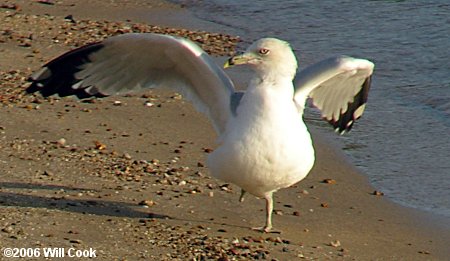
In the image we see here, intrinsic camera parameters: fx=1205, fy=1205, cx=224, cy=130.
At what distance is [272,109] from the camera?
645cm

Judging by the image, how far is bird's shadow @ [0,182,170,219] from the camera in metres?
6.54

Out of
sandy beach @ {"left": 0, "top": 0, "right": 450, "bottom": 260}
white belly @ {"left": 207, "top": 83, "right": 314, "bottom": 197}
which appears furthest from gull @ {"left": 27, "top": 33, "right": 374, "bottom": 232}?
sandy beach @ {"left": 0, "top": 0, "right": 450, "bottom": 260}

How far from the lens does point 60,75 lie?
7.07 m

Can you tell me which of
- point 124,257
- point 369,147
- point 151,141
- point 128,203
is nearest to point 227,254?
point 124,257

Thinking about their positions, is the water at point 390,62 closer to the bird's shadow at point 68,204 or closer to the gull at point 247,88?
the gull at point 247,88

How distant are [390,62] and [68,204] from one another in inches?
215

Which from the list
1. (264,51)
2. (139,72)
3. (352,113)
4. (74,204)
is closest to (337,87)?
(352,113)

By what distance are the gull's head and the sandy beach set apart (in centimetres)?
89

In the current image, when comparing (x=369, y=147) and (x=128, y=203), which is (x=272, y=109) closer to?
(x=128, y=203)

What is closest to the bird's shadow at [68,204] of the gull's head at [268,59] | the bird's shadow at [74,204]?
the bird's shadow at [74,204]

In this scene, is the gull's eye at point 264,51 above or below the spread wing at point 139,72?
above

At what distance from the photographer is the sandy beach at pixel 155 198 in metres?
6.18

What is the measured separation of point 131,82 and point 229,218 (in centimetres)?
104

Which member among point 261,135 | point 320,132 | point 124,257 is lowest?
point 320,132
